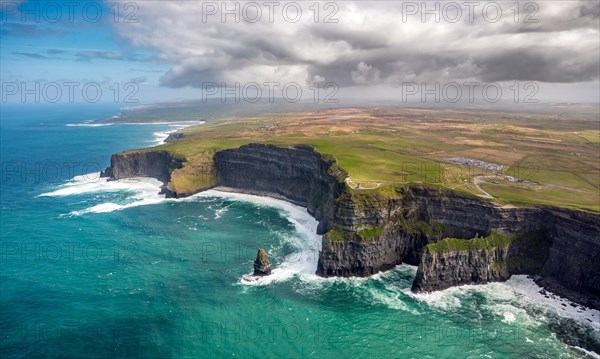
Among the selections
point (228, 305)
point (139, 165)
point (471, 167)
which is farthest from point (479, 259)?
point (139, 165)

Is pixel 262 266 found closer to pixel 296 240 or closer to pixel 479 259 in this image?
pixel 296 240

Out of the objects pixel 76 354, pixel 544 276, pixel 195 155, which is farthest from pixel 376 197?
pixel 195 155

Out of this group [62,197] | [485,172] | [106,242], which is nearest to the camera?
[106,242]

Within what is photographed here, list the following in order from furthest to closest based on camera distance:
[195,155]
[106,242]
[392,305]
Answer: [195,155] → [106,242] → [392,305]

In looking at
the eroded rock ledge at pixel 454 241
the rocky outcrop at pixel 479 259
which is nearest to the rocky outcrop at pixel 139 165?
the eroded rock ledge at pixel 454 241

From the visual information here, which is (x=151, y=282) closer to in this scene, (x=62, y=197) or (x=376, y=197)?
(x=376, y=197)

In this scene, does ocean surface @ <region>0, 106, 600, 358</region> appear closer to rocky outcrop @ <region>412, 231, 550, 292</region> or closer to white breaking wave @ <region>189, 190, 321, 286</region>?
white breaking wave @ <region>189, 190, 321, 286</region>
